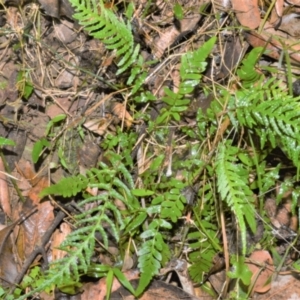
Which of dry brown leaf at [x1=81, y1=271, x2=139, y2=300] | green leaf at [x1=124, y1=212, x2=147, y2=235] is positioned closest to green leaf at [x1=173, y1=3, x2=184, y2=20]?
green leaf at [x1=124, y1=212, x2=147, y2=235]

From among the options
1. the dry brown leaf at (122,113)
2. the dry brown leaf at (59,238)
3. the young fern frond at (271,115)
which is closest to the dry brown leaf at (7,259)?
the dry brown leaf at (59,238)

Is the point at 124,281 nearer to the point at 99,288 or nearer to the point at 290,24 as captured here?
the point at 99,288

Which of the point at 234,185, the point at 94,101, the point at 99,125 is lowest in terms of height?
the point at 234,185

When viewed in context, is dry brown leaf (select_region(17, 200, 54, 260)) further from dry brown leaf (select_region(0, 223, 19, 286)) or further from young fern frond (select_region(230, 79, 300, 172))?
young fern frond (select_region(230, 79, 300, 172))

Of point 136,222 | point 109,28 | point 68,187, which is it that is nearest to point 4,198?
point 68,187

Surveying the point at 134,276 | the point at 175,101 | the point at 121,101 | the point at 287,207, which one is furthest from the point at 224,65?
the point at 134,276
